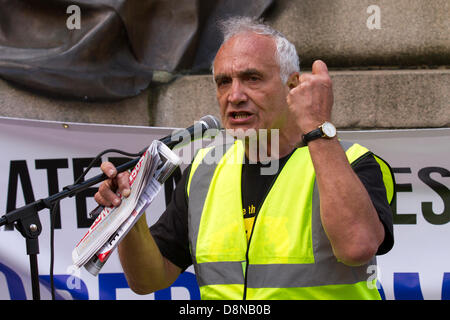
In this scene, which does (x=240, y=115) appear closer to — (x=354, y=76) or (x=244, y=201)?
(x=244, y=201)

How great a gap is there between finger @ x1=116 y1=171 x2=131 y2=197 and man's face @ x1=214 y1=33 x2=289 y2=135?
51 cm

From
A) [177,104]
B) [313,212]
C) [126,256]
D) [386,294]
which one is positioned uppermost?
[177,104]

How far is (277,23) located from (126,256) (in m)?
1.91

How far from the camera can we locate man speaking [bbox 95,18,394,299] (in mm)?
1640

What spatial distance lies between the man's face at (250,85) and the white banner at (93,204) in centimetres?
Answer: 98

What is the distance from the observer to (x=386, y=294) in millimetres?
2990

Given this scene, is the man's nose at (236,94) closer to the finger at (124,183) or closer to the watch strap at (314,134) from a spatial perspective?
the watch strap at (314,134)

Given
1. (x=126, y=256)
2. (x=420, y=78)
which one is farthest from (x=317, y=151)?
(x=420, y=78)

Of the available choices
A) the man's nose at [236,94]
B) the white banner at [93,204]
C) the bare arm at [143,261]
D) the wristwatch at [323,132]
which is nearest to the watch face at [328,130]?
the wristwatch at [323,132]

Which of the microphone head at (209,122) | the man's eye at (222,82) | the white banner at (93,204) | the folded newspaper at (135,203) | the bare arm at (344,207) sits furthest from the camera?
the white banner at (93,204)

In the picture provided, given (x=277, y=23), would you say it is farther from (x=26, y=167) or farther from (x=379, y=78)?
(x=26, y=167)

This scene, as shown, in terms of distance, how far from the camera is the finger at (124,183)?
5.12ft

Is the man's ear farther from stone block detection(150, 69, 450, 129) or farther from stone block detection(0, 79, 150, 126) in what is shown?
stone block detection(0, 79, 150, 126)

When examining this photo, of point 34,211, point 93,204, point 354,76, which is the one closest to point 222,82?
point 34,211
